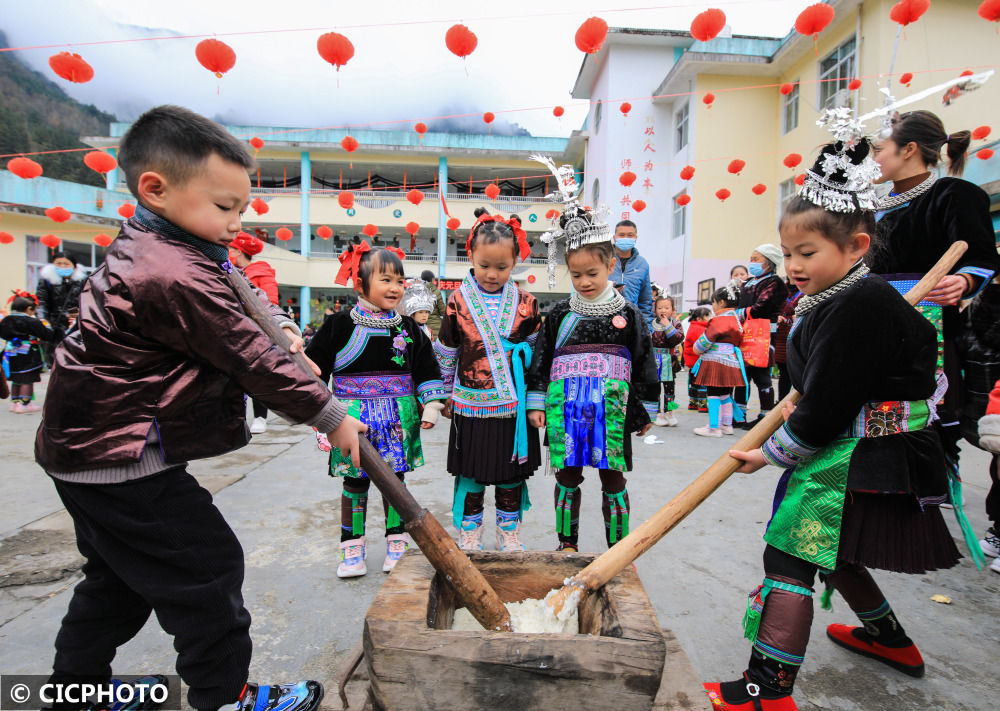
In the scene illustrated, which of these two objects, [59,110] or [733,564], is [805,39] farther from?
[59,110]

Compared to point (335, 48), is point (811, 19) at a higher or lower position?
higher

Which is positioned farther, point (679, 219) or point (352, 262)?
point (679, 219)

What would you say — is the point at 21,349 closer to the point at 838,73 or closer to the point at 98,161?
the point at 98,161

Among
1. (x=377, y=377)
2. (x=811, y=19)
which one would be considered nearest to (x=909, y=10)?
(x=811, y=19)

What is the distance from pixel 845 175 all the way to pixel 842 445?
78cm

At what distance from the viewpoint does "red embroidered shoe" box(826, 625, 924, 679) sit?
1.71 m

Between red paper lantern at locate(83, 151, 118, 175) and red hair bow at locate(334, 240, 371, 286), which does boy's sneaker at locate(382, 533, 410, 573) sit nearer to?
red hair bow at locate(334, 240, 371, 286)

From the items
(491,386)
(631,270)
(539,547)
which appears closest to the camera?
(491,386)

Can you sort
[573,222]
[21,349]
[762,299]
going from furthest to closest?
[21,349] → [762,299] → [573,222]

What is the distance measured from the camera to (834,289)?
60.4 inches

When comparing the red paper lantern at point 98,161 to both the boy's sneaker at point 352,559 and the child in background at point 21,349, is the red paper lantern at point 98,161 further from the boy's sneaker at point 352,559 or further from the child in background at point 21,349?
the boy's sneaker at point 352,559

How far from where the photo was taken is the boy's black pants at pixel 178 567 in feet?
4.19

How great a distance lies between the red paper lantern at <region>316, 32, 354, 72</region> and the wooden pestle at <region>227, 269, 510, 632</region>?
19.6 feet

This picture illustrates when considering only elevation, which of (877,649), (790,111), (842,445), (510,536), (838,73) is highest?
(790,111)
